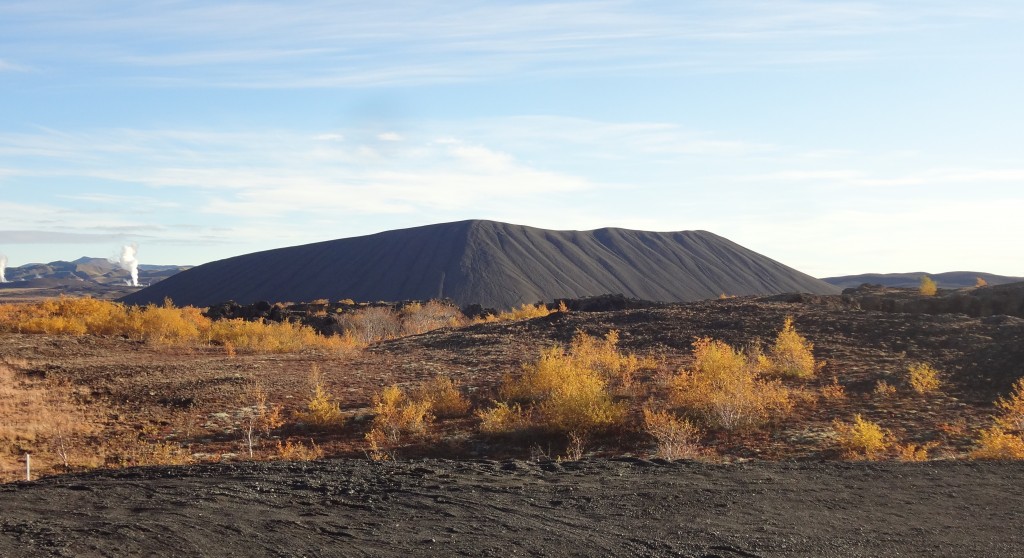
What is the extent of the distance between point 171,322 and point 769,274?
301 ft

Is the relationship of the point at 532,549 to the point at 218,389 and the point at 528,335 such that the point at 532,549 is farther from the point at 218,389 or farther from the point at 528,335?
the point at 528,335

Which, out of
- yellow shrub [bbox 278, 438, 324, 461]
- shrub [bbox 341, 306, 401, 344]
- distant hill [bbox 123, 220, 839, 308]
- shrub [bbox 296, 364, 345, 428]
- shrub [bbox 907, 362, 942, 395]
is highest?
distant hill [bbox 123, 220, 839, 308]

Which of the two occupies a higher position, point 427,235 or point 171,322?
point 427,235

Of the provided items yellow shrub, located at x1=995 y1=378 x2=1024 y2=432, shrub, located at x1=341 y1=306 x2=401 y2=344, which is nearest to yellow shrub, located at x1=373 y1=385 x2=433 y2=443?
yellow shrub, located at x1=995 y1=378 x2=1024 y2=432

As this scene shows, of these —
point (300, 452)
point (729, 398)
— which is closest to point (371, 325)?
point (300, 452)

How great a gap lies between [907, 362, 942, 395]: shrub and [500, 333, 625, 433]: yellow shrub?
26.6ft

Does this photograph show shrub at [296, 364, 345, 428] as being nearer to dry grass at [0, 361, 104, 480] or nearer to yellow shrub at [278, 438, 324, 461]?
yellow shrub at [278, 438, 324, 461]

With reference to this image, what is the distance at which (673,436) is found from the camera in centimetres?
1232

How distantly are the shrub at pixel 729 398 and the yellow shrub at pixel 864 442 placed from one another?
1948 mm

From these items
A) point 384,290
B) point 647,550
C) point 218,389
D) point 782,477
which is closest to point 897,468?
point 782,477

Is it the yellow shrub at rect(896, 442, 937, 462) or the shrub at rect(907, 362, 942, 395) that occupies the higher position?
the shrub at rect(907, 362, 942, 395)

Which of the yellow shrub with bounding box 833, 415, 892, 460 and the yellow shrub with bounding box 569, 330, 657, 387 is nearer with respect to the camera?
the yellow shrub with bounding box 833, 415, 892, 460

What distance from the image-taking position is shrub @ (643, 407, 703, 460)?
37.7ft

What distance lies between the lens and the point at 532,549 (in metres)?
6.38
